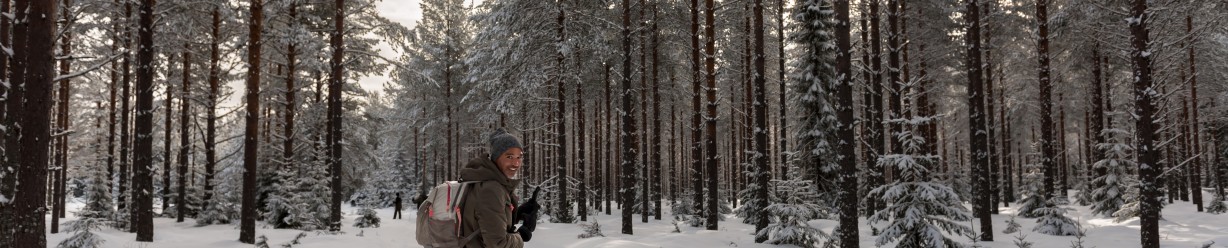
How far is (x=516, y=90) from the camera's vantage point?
19.2m

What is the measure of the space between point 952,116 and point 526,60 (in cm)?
3044

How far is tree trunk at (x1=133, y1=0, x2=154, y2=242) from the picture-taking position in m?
11.9

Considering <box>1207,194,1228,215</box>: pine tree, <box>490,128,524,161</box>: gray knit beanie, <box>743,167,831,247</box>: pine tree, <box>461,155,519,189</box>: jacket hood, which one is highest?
<box>490,128,524,161</box>: gray knit beanie

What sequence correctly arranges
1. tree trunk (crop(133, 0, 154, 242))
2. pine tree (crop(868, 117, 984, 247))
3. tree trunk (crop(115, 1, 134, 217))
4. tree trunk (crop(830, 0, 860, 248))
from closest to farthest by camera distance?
1. pine tree (crop(868, 117, 984, 247))
2. tree trunk (crop(830, 0, 860, 248))
3. tree trunk (crop(133, 0, 154, 242))
4. tree trunk (crop(115, 1, 134, 217))

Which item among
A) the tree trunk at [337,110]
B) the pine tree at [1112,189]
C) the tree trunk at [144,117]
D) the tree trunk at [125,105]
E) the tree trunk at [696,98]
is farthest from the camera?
the pine tree at [1112,189]

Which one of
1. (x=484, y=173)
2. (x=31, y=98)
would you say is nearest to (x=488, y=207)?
(x=484, y=173)

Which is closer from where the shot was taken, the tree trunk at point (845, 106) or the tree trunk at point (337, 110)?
the tree trunk at point (845, 106)

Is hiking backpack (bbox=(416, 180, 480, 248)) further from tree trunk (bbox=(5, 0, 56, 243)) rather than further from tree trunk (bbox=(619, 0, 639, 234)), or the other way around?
tree trunk (bbox=(619, 0, 639, 234))

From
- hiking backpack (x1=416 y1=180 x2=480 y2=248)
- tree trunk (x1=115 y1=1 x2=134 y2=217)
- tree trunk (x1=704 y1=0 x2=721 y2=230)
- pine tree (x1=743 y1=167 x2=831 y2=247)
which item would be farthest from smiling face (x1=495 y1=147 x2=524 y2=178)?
tree trunk (x1=704 y1=0 x2=721 y2=230)

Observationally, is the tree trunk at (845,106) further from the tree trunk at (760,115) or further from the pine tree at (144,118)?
the pine tree at (144,118)

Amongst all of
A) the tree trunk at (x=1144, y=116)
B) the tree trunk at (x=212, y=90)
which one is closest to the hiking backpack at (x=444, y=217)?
the tree trunk at (x=1144, y=116)

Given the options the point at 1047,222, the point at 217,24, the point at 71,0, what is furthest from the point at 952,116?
the point at 71,0

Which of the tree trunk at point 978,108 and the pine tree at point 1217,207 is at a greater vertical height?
the tree trunk at point 978,108

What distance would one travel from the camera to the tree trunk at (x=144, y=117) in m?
11.9
